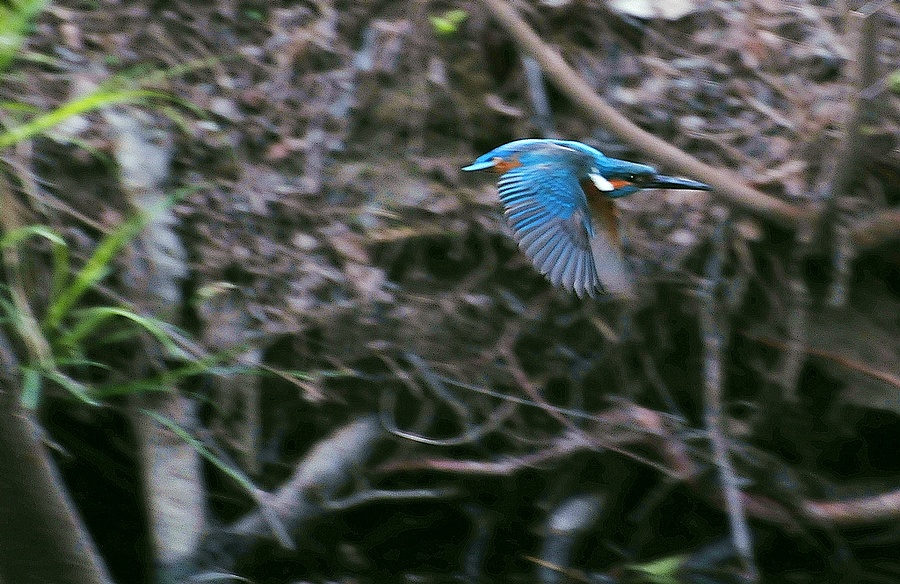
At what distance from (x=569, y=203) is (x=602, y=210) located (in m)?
0.10

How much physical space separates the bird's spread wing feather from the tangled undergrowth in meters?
0.47

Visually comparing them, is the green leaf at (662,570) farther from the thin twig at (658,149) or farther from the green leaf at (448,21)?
the green leaf at (448,21)

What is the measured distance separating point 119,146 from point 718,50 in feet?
4.39

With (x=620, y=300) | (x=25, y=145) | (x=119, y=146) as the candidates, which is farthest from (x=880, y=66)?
(x=25, y=145)

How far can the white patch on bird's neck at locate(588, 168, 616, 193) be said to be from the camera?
1.78 meters

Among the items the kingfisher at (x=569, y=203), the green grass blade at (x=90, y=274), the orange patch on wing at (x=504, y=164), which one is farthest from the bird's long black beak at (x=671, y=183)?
the green grass blade at (x=90, y=274)

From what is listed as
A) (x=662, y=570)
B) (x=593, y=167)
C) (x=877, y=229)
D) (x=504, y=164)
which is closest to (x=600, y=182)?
(x=593, y=167)

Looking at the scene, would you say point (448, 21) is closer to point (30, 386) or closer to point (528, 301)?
point (528, 301)

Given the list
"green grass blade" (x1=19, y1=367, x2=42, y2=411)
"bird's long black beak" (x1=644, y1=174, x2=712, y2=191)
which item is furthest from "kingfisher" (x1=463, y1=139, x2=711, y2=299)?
"green grass blade" (x1=19, y1=367, x2=42, y2=411)

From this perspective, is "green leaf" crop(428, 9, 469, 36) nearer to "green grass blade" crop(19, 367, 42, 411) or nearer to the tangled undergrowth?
the tangled undergrowth

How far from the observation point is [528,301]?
231 cm

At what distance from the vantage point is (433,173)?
7.94 feet

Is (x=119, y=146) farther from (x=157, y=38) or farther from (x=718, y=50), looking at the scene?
(x=718, y=50)

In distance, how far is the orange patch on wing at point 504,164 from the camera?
1.83 meters
